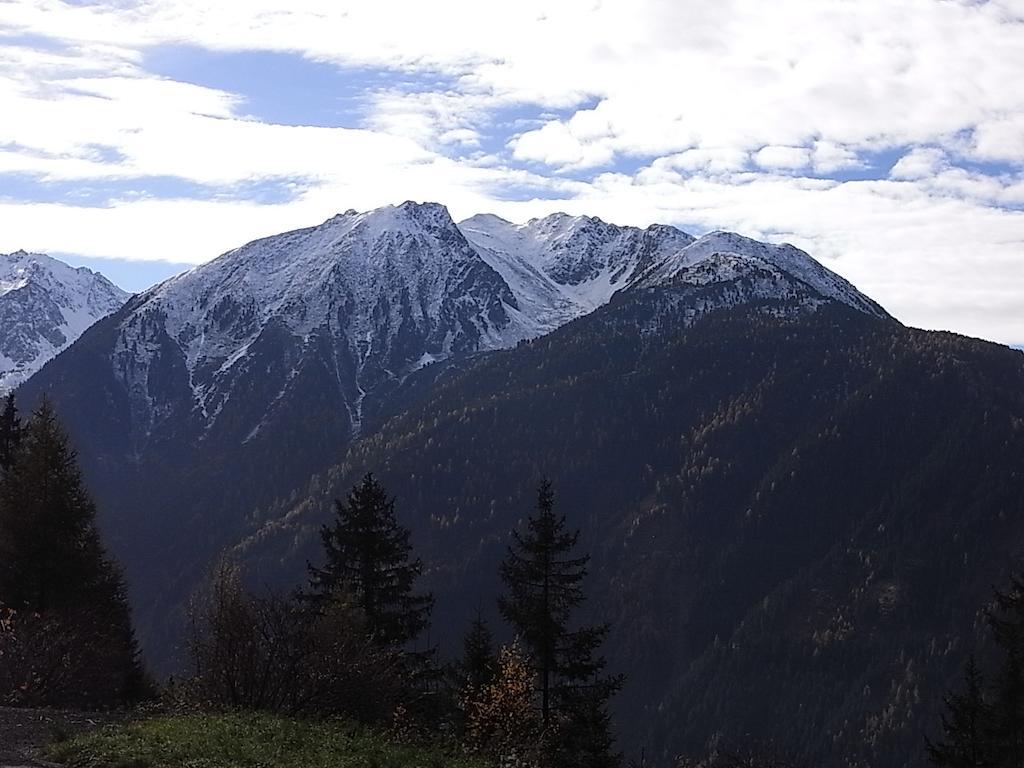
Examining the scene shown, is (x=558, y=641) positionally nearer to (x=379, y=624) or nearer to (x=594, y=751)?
(x=594, y=751)

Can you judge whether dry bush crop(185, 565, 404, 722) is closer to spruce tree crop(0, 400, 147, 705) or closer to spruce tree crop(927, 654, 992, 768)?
spruce tree crop(0, 400, 147, 705)

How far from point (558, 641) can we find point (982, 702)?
24726mm

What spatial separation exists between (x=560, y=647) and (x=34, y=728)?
17.4 m

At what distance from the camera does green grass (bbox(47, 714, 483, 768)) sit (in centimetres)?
2262

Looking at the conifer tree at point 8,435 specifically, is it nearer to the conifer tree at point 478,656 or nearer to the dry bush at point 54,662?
the dry bush at point 54,662

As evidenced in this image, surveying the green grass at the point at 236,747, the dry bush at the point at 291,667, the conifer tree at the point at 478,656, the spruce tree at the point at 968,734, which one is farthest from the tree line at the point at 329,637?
the spruce tree at the point at 968,734

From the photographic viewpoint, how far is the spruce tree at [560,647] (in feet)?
117

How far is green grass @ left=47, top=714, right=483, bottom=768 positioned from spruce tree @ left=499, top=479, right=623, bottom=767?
957 cm

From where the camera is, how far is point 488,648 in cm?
5056

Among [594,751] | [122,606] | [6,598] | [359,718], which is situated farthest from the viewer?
[122,606]

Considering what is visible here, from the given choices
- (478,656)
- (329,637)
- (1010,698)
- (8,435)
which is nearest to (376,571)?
(329,637)

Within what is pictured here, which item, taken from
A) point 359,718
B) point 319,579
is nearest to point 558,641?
point 359,718

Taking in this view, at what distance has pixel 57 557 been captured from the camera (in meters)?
40.8

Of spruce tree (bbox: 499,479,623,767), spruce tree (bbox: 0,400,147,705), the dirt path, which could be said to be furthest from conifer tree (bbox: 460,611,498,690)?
the dirt path
